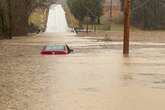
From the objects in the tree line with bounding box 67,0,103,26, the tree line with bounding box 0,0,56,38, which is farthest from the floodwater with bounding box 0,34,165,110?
the tree line with bounding box 67,0,103,26

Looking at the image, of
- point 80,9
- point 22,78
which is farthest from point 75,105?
point 80,9

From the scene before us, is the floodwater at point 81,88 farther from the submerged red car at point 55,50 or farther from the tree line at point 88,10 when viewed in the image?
the tree line at point 88,10

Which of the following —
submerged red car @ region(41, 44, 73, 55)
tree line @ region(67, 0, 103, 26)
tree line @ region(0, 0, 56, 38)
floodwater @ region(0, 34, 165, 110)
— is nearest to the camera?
floodwater @ region(0, 34, 165, 110)

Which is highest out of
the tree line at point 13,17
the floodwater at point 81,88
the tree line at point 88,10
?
the floodwater at point 81,88

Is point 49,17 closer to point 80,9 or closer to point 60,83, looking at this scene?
point 80,9

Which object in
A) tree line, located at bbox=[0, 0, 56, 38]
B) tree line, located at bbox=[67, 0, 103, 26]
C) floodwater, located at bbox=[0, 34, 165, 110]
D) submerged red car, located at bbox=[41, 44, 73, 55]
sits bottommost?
tree line, located at bbox=[67, 0, 103, 26]

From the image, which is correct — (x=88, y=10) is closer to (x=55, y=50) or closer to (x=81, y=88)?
(x=55, y=50)

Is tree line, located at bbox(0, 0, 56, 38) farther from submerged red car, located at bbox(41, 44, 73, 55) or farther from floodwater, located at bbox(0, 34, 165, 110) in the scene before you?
floodwater, located at bbox(0, 34, 165, 110)

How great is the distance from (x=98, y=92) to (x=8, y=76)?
7.21 metres

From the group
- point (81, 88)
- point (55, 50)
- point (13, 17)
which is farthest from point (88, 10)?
point (81, 88)

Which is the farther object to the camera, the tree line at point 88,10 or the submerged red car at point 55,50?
the tree line at point 88,10

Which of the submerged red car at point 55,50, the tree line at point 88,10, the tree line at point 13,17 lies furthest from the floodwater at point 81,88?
the tree line at point 88,10

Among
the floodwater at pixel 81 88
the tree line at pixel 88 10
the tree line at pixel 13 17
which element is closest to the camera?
the floodwater at pixel 81 88

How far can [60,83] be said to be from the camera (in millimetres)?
22859
